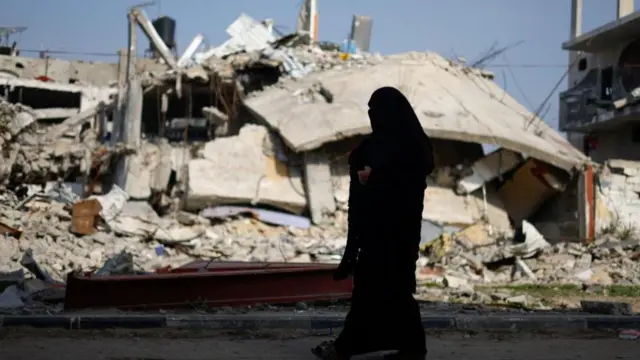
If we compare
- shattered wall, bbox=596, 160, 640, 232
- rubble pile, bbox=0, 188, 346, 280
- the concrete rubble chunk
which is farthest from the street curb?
shattered wall, bbox=596, 160, 640, 232

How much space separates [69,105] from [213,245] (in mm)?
16033

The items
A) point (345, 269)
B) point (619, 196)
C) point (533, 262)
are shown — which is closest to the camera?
point (345, 269)

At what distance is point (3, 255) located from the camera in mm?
12734

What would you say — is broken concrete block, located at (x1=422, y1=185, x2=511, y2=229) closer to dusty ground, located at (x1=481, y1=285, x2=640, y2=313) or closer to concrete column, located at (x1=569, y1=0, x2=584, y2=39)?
dusty ground, located at (x1=481, y1=285, x2=640, y2=313)

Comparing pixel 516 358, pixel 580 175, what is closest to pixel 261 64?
pixel 580 175

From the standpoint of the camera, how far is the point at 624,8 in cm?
2306

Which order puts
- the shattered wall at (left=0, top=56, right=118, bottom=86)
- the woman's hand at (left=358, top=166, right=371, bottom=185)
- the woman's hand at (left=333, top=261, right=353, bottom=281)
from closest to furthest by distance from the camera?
1. the woman's hand at (left=358, top=166, right=371, bottom=185)
2. the woman's hand at (left=333, top=261, right=353, bottom=281)
3. the shattered wall at (left=0, top=56, right=118, bottom=86)

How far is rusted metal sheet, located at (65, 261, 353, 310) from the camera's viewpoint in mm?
6125

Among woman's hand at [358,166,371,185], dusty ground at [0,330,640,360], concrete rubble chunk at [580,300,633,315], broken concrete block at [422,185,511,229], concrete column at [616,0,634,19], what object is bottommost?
dusty ground at [0,330,640,360]

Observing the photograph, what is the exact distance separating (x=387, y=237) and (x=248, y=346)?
127cm

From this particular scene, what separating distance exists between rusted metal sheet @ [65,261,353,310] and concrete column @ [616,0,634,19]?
61.3ft

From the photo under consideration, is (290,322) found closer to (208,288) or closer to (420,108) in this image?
(208,288)

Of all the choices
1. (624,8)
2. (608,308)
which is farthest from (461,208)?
(608,308)

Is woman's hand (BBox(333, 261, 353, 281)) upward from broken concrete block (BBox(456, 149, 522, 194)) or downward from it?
downward
